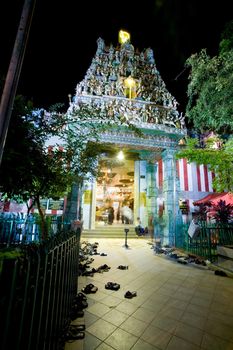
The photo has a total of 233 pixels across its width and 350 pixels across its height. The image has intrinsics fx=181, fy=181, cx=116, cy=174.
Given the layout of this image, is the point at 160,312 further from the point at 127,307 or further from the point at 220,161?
the point at 220,161

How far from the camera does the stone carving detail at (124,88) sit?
503 inches

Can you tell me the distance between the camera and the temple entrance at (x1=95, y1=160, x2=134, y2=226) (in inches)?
678

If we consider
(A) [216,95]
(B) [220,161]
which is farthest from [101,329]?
(A) [216,95]

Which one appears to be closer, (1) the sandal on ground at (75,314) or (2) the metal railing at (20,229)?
(1) the sandal on ground at (75,314)

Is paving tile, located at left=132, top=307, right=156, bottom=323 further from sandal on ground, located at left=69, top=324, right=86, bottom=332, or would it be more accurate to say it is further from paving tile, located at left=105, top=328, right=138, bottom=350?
sandal on ground, located at left=69, top=324, right=86, bottom=332

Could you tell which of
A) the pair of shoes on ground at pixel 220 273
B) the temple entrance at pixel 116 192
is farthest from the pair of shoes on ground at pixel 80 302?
the temple entrance at pixel 116 192

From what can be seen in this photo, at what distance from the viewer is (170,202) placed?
1198 centimetres

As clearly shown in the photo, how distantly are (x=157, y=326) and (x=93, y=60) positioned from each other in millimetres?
16077

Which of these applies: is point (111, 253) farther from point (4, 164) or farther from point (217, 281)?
point (4, 164)

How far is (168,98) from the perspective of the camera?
1441 centimetres

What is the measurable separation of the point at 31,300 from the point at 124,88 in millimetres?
14740

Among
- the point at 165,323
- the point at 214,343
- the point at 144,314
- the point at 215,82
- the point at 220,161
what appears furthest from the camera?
the point at 220,161

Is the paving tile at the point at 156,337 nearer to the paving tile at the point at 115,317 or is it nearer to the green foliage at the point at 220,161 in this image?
the paving tile at the point at 115,317

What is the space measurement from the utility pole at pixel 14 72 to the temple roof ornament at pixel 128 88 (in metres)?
10.0
